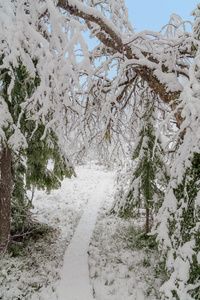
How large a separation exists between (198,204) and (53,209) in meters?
9.41

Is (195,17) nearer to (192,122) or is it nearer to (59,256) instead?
(192,122)

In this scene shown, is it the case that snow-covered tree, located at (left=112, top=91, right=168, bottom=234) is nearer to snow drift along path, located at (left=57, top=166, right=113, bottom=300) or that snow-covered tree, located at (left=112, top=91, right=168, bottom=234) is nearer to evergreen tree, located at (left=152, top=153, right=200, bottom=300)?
snow drift along path, located at (left=57, top=166, right=113, bottom=300)

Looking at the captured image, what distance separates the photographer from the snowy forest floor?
4.49 m

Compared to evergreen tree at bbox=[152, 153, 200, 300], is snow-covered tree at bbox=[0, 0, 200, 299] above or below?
above

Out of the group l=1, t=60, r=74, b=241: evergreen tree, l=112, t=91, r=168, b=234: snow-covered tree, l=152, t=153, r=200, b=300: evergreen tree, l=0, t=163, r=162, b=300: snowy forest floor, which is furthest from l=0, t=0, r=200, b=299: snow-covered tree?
l=112, t=91, r=168, b=234: snow-covered tree

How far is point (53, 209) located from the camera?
10.5 m

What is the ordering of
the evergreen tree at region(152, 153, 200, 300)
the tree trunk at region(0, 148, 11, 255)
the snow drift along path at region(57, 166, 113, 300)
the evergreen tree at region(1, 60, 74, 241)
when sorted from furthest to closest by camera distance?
the tree trunk at region(0, 148, 11, 255), the snow drift along path at region(57, 166, 113, 300), the evergreen tree at region(1, 60, 74, 241), the evergreen tree at region(152, 153, 200, 300)

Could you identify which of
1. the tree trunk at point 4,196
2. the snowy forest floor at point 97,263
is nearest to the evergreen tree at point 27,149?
the tree trunk at point 4,196

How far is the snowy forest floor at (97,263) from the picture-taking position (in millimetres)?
4492

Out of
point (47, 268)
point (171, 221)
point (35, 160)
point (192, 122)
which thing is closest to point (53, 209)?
point (47, 268)

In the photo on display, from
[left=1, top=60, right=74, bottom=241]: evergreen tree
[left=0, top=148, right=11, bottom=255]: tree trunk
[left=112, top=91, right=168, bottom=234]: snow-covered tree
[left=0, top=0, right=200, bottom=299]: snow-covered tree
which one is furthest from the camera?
[left=112, top=91, right=168, bottom=234]: snow-covered tree

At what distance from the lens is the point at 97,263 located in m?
5.73

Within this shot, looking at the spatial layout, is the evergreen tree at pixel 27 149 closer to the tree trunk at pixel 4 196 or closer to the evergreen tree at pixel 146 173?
the tree trunk at pixel 4 196

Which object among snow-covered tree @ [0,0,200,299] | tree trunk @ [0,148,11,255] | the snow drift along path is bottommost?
the snow drift along path
